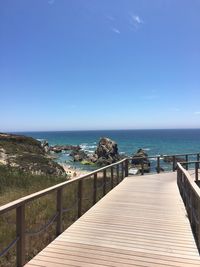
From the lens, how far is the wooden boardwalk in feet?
16.8

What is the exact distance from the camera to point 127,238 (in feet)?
20.7

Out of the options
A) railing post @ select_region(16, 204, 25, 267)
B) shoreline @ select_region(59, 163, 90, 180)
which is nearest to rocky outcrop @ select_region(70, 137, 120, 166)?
shoreline @ select_region(59, 163, 90, 180)

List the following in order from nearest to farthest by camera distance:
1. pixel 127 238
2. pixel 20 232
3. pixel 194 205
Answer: pixel 20 232
pixel 127 238
pixel 194 205

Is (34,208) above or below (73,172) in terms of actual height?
above

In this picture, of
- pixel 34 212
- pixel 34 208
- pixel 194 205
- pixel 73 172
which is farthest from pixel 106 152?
pixel 194 205

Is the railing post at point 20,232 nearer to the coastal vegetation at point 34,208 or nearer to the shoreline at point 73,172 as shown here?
the coastal vegetation at point 34,208

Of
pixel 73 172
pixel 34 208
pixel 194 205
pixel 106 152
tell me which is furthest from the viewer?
pixel 106 152

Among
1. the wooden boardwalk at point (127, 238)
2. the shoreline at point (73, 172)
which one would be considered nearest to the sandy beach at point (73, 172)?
the shoreline at point (73, 172)

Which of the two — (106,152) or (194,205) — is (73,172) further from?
(194,205)

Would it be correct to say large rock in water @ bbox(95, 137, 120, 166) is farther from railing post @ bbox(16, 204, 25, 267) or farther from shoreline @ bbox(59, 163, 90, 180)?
railing post @ bbox(16, 204, 25, 267)

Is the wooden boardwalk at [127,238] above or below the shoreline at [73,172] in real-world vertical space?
above

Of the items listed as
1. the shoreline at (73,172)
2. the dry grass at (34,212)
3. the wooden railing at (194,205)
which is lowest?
the shoreline at (73,172)

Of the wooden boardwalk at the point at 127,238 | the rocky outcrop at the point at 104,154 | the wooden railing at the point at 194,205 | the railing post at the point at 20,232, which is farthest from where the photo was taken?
the rocky outcrop at the point at 104,154

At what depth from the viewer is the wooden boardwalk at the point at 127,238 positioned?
5109 mm
